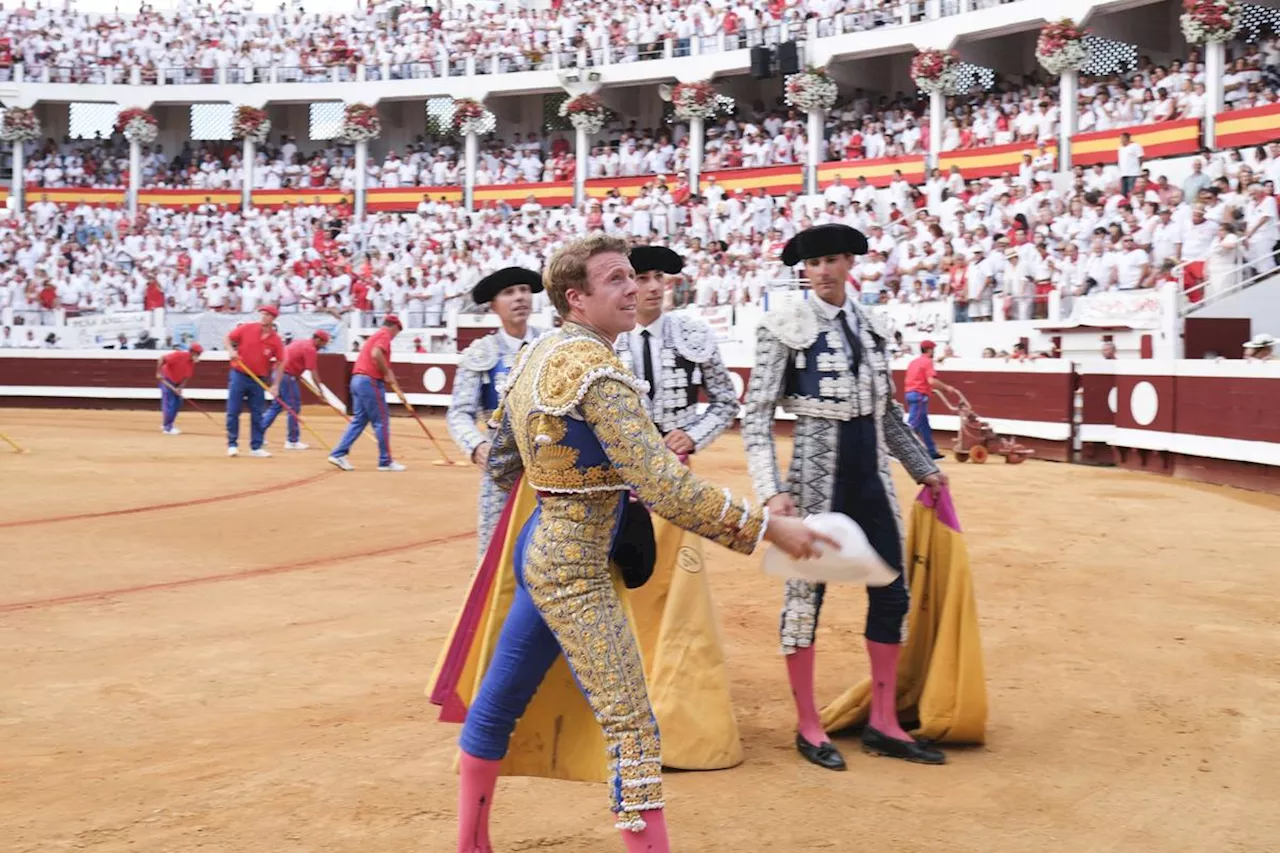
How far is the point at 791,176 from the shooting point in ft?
81.4

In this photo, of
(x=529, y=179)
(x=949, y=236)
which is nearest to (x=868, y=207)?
(x=949, y=236)

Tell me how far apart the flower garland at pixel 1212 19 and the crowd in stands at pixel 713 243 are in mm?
2989

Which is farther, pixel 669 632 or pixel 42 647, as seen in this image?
pixel 42 647

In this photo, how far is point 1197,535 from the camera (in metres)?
7.87

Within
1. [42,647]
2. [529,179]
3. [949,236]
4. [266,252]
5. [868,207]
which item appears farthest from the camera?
[529,179]

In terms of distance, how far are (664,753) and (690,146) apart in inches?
1008

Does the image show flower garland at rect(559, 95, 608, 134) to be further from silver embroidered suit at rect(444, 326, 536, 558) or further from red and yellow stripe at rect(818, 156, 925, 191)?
silver embroidered suit at rect(444, 326, 536, 558)

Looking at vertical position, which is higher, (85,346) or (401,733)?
(85,346)

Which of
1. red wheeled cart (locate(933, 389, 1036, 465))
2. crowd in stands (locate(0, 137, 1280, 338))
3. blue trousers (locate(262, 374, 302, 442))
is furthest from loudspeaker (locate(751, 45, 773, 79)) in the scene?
blue trousers (locate(262, 374, 302, 442))

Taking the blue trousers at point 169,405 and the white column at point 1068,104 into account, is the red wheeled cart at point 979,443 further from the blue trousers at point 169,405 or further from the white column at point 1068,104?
the blue trousers at point 169,405

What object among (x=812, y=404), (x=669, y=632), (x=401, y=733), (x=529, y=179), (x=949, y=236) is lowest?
(x=401, y=733)

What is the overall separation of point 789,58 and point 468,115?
29.1ft

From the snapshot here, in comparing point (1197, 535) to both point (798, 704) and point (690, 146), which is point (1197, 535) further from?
point (690, 146)

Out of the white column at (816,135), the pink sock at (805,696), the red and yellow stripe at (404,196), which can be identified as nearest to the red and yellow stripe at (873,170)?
the white column at (816,135)
